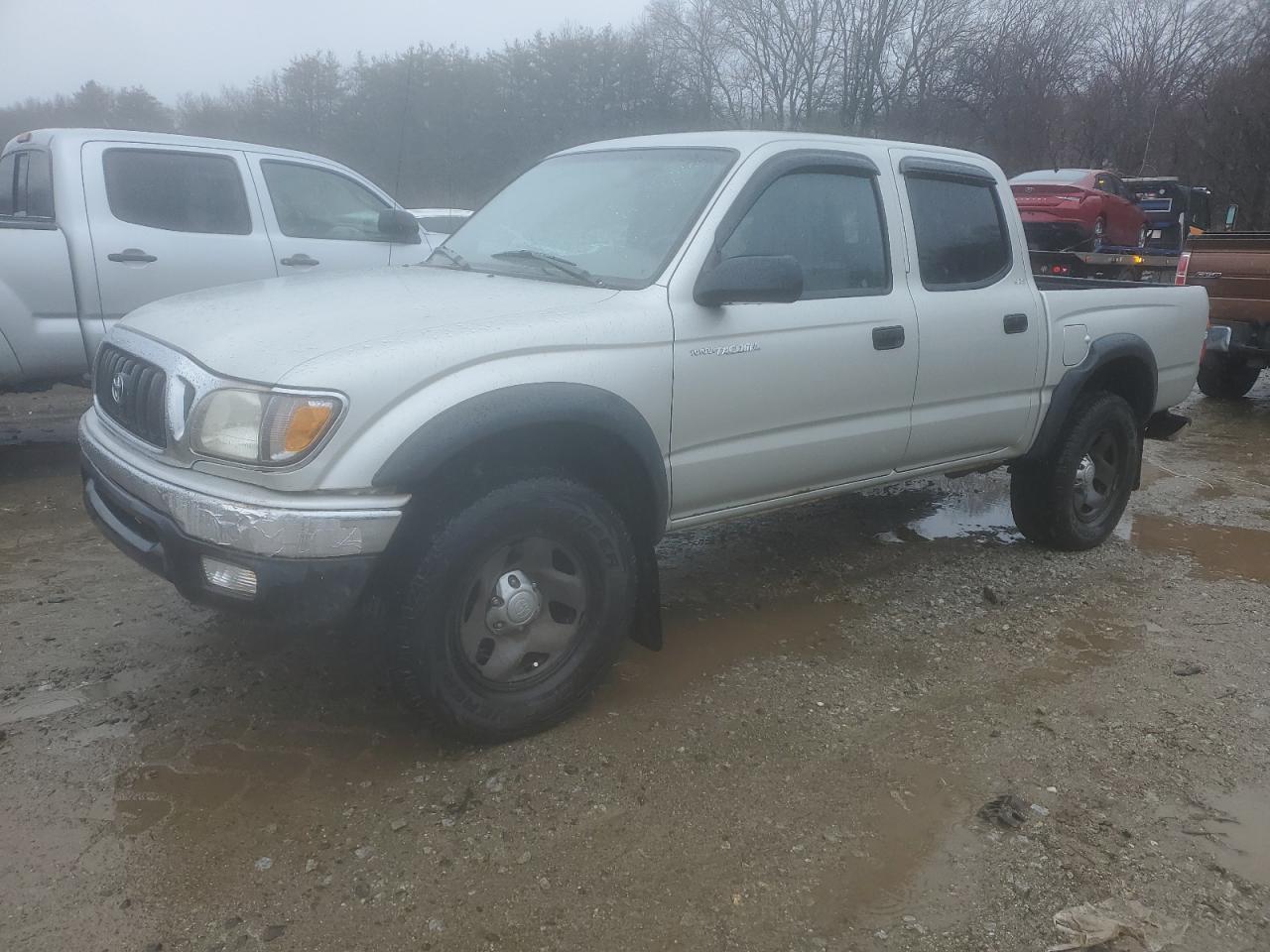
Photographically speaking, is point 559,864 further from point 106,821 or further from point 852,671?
point 852,671

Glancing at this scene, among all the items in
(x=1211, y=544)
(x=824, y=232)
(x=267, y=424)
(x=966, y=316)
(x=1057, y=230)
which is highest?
(x=824, y=232)

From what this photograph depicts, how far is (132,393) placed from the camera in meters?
3.04

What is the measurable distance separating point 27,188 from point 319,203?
5.57 feet

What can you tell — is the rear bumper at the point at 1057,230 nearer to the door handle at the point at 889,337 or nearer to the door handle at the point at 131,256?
the door handle at the point at 889,337

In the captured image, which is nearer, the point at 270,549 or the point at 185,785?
the point at 270,549

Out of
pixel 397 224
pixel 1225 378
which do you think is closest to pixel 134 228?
pixel 397 224

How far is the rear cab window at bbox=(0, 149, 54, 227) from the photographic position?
5852 mm

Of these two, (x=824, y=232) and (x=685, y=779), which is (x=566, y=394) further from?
(x=824, y=232)

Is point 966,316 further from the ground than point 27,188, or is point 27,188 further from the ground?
point 27,188

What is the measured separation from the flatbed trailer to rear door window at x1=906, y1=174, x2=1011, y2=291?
9741mm

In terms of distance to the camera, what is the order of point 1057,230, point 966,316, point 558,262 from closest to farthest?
point 558,262, point 966,316, point 1057,230

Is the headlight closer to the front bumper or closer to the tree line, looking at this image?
the front bumper

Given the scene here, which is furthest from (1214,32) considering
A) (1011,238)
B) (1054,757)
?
(1054,757)

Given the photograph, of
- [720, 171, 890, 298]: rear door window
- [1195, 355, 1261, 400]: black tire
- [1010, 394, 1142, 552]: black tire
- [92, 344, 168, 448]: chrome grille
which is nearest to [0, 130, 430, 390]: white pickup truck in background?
[92, 344, 168, 448]: chrome grille
